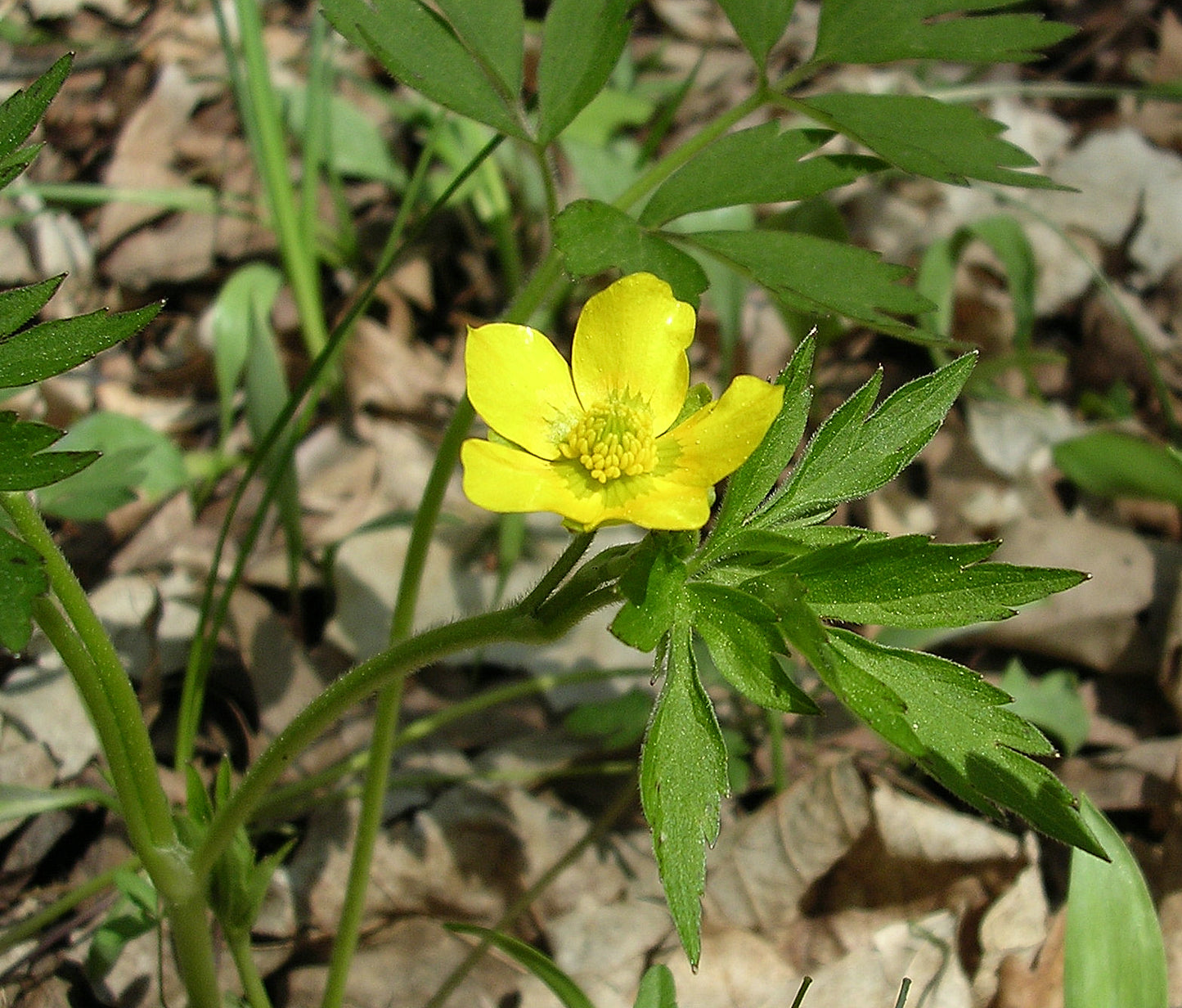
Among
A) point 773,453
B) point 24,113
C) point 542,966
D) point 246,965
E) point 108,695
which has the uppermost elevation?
point 24,113

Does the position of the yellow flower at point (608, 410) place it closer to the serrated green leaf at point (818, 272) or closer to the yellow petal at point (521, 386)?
the yellow petal at point (521, 386)

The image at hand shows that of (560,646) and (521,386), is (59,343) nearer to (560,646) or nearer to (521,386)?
(521,386)

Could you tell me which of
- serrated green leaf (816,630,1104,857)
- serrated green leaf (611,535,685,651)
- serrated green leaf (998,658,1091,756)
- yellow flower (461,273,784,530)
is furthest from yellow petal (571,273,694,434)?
serrated green leaf (998,658,1091,756)

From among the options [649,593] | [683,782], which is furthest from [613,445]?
[683,782]

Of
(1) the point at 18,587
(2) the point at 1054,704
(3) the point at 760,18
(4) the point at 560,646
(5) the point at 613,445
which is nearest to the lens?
(1) the point at 18,587

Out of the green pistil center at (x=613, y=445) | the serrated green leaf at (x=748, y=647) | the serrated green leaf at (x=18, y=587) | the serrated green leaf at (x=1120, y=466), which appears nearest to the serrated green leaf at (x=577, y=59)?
the green pistil center at (x=613, y=445)

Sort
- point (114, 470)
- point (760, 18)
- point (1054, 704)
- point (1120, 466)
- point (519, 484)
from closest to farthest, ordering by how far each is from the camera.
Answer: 1. point (519, 484)
2. point (760, 18)
3. point (114, 470)
4. point (1054, 704)
5. point (1120, 466)

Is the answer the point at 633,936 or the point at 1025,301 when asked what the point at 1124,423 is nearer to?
the point at 1025,301
